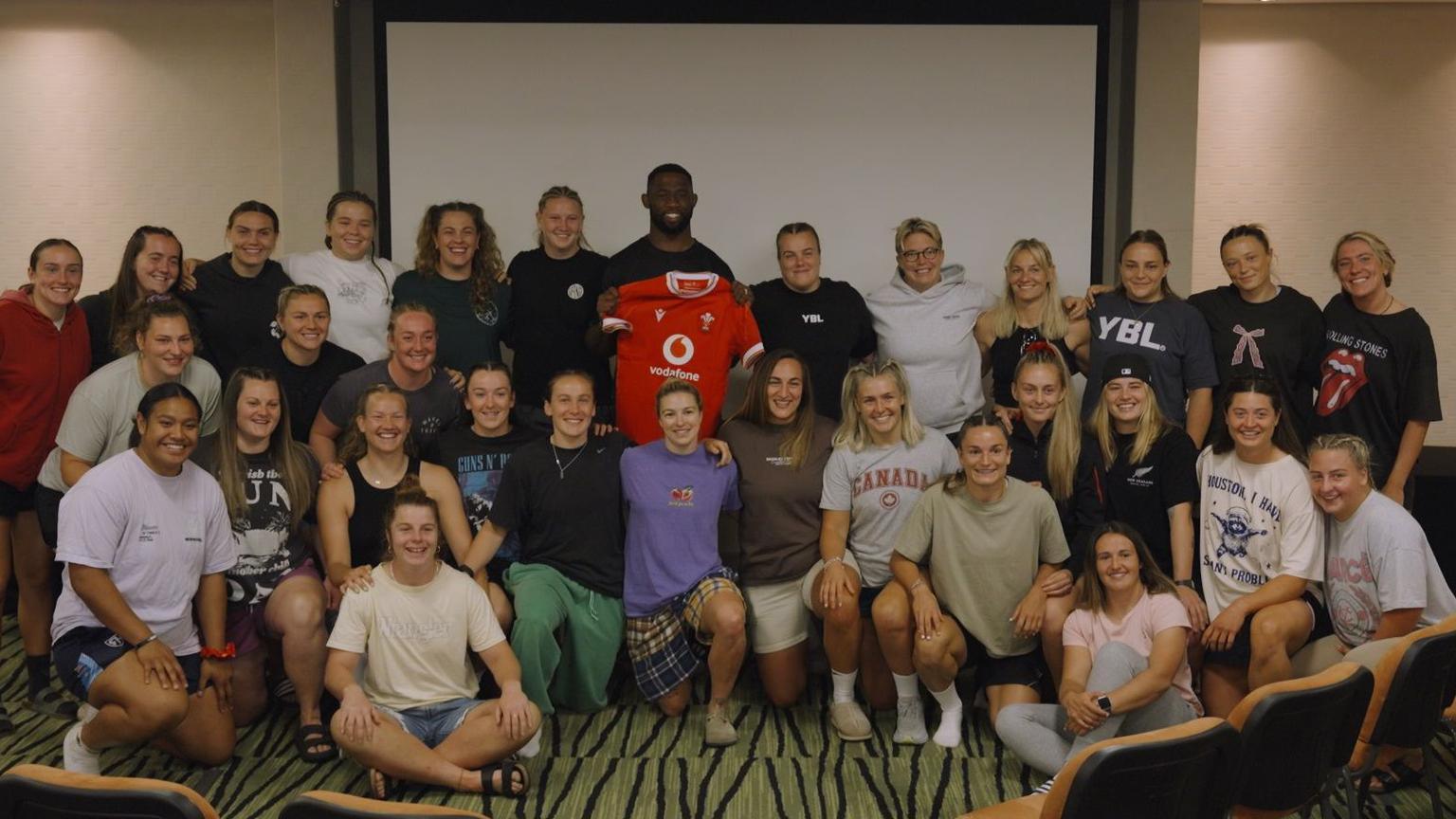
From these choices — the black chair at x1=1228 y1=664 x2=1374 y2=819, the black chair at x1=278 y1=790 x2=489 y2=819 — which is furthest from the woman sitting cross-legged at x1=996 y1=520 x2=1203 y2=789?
the black chair at x1=278 y1=790 x2=489 y2=819

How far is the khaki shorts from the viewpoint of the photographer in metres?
4.40

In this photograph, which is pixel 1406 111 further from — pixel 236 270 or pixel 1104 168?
pixel 236 270

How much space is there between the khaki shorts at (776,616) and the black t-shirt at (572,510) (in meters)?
0.47

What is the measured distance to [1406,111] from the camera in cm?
715

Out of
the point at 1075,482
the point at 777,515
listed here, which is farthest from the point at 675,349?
the point at 1075,482

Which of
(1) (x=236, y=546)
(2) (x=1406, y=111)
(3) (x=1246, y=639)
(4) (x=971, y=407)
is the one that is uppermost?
(2) (x=1406, y=111)

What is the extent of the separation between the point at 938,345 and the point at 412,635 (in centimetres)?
221

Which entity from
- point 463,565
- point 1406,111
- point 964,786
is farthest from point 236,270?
point 1406,111

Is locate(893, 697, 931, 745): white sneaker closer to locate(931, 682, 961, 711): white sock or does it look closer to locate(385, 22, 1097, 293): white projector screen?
locate(931, 682, 961, 711): white sock

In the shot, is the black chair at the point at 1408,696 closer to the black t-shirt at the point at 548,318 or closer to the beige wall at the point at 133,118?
the black t-shirt at the point at 548,318

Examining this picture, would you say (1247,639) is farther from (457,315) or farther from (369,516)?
(457,315)

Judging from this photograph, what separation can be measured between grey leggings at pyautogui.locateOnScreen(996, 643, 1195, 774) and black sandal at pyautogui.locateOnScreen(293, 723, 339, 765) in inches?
80.8

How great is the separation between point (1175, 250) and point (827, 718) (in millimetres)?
2823

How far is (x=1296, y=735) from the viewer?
2719mm
